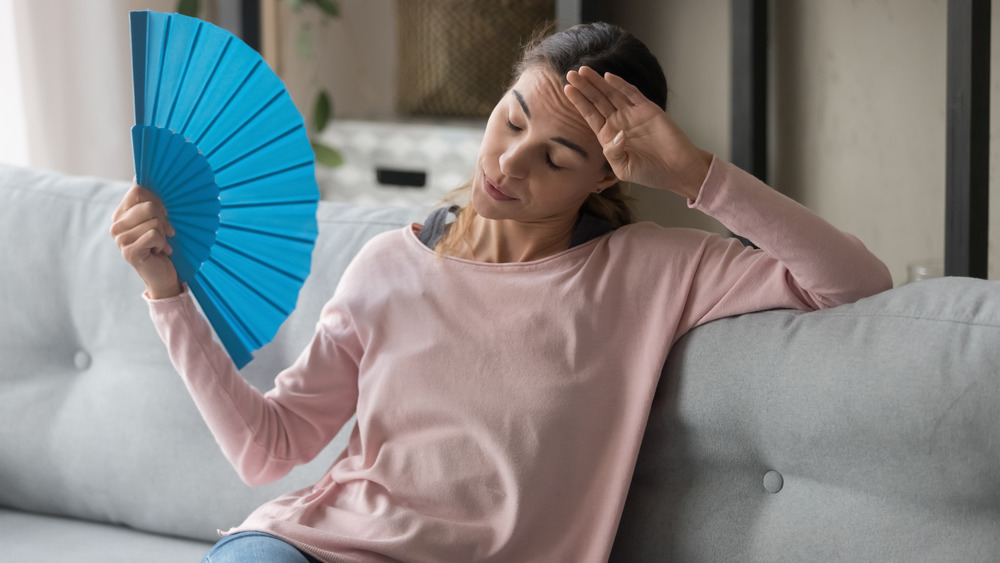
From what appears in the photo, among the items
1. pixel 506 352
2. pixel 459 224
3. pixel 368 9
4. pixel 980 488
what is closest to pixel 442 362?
pixel 506 352

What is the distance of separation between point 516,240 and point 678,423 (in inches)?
12.3

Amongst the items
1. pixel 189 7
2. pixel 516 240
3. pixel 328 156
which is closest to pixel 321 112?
pixel 328 156

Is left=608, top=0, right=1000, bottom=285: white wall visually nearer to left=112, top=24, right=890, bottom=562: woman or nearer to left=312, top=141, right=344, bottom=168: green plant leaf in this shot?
left=312, top=141, right=344, bottom=168: green plant leaf

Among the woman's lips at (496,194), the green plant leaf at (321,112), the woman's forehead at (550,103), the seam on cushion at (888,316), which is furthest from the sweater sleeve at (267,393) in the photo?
the green plant leaf at (321,112)

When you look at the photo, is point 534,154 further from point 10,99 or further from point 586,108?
point 10,99

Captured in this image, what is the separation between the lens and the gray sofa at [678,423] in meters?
1.07

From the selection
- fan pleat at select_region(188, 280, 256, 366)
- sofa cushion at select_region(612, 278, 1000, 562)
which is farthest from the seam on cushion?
fan pleat at select_region(188, 280, 256, 366)

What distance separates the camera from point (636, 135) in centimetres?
114

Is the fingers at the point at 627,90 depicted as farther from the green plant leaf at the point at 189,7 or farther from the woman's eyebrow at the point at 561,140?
the green plant leaf at the point at 189,7

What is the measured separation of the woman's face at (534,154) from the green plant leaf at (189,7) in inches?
70.8

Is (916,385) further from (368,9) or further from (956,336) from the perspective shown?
(368,9)

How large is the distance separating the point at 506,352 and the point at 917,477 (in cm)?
49

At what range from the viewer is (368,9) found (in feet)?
10.8

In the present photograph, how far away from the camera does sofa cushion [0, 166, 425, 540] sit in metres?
1.56
